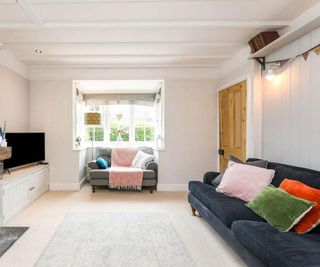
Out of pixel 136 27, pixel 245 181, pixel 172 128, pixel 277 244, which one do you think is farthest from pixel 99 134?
pixel 277 244

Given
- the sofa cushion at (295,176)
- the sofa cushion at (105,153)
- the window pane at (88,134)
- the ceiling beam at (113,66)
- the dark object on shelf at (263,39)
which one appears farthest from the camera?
the window pane at (88,134)

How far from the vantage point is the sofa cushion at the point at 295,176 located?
7.32 ft

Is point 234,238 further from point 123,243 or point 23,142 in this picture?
point 23,142

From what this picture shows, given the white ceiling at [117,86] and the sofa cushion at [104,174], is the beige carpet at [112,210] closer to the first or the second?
the sofa cushion at [104,174]

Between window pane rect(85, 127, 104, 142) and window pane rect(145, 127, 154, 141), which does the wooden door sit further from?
window pane rect(85, 127, 104, 142)

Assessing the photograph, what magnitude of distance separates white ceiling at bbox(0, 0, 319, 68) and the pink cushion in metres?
1.67

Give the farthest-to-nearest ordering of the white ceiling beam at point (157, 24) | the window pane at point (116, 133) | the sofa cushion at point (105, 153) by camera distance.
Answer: the window pane at point (116, 133), the sofa cushion at point (105, 153), the white ceiling beam at point (157, 24)

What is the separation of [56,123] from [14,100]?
2.90ft

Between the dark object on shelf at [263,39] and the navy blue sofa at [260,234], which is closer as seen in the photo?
the navy blue sofa at [260,234]

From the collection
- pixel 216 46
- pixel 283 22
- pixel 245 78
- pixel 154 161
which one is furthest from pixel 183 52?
pixel 154 161

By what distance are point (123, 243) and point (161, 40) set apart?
8.56 ft

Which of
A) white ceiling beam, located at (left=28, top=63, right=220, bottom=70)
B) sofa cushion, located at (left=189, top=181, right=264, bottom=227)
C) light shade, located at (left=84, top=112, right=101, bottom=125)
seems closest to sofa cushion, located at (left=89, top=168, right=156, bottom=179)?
light shade, located at (left=84, top=112, right=101, bottom=125)

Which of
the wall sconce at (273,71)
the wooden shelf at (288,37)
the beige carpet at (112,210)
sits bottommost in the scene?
the beige carpet at (112,210)

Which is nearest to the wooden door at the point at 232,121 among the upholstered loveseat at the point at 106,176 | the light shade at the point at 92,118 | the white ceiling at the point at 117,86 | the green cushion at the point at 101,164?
the upholstered loveseat at the point at 106,176
